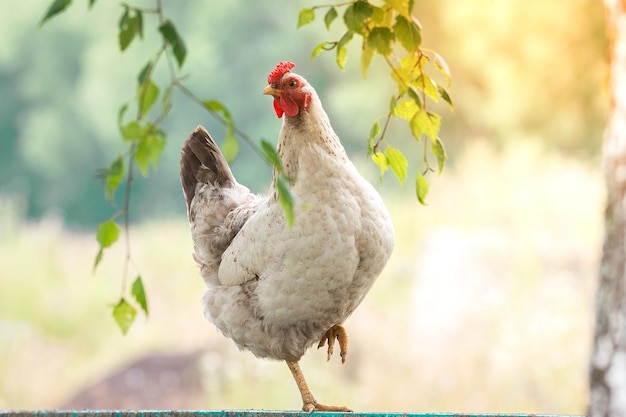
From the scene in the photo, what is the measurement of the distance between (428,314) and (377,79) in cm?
134

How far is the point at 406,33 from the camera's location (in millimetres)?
1290

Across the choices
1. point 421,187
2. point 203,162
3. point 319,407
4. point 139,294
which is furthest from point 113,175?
point 203,162

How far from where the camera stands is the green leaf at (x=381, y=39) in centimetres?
129

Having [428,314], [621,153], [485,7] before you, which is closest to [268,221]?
[621,153]

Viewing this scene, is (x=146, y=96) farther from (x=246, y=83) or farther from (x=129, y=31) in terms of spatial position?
(x=246, y=83)

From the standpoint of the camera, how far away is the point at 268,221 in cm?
193

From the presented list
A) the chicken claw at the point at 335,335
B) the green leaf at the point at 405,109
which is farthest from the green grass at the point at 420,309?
the green leaf at the point at 405,109

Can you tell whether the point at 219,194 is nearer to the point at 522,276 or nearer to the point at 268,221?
the point at 268,221

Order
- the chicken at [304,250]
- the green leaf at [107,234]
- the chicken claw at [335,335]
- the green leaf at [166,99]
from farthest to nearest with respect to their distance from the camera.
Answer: the chicken claw at [335,335] → the chicken at [304,250] → the green leaf at [107,234] → the green leaf at [166,99]

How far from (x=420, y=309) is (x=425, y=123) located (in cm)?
334

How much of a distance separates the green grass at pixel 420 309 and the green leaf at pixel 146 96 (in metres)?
3.65

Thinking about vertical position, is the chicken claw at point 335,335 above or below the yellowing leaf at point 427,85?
below

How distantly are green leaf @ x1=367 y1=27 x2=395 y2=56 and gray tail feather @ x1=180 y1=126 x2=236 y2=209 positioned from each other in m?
1.18

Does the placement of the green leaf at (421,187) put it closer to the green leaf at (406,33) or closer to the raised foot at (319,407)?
the green leaf at (406,33)
